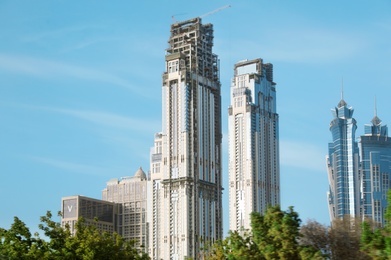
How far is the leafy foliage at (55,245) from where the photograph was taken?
51.3 m

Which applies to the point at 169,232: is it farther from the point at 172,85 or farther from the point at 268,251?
the point at 268,251

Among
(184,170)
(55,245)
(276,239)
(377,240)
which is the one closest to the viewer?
(377,240)

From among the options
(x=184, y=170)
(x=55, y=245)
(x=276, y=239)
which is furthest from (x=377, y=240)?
(x=184, y=170)

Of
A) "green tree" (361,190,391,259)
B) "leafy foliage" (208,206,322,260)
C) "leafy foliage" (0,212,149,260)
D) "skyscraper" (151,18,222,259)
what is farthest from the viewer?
"skyscraper" (151,18,222,259)

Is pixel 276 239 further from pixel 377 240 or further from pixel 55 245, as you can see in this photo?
pixel 55 245

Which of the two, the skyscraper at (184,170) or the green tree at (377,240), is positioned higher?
the skyscraper at (184,170)

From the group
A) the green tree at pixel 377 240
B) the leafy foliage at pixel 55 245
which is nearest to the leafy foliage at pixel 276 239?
the green tree at pixel 377 240

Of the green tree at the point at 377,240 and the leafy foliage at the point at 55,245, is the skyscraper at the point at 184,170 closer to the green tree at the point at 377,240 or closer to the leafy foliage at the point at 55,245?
the leafy foliage at the point at 55,245

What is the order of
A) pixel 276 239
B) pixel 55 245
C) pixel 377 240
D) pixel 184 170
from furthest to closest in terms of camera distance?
pixel 184 170 < pixel 55 245 < pixel 276 239 < pixel 377 240

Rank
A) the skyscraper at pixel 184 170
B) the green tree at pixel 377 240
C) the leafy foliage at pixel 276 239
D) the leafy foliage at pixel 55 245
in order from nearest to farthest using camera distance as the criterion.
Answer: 1. the green tree at pixel 377 240
2. the leafy foliage at pixel 276 239
3. the leafy foliage at pixel 55 245
4. the skyscraper at pixel 184 170

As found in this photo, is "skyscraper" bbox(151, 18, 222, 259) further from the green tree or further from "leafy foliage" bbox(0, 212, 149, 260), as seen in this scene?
the green tree

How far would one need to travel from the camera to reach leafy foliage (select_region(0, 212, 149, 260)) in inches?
2020

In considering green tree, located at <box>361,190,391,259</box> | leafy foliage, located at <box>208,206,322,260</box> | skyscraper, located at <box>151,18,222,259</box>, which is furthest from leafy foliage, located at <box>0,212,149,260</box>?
skyscraper, located at <box>151,18,222,259</box>

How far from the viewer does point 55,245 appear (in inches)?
2093
